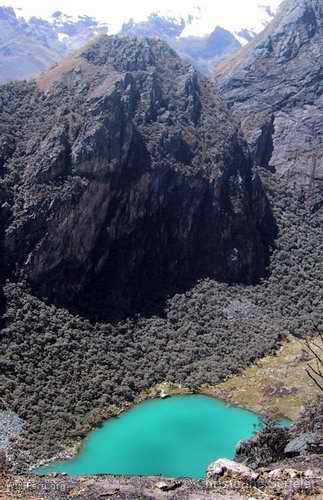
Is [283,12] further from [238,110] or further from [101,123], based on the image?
[101,123]

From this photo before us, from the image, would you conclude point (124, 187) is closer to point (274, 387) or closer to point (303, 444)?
point (274, 387)

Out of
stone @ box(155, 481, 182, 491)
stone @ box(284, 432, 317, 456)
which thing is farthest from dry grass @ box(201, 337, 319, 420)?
stone @ box(155, 481, 182, 491)

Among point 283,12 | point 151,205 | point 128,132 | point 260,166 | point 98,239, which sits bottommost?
point 98,239

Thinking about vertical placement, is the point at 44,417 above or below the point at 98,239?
below

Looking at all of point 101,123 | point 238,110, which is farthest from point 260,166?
point 101,123

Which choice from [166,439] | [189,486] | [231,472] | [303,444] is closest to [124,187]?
[166,439]

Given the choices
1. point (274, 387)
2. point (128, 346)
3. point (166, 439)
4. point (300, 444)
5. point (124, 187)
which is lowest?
point (300, 444)

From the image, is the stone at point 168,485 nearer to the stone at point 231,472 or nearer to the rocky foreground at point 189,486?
the rocky foreground at point 189,486

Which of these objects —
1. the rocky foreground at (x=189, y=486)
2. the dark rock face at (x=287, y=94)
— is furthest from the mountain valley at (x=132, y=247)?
the rocky foreground at (x=189, y=486)
